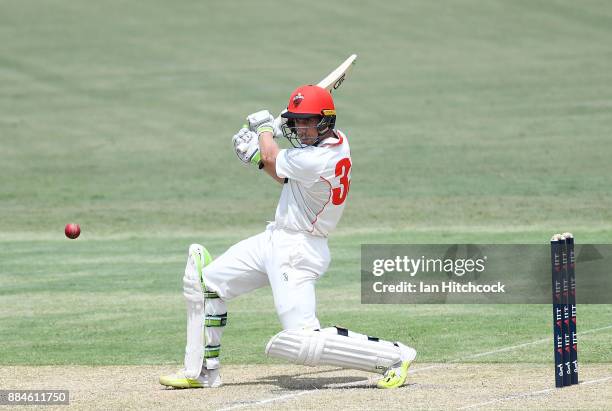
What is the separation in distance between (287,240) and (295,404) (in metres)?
1.23

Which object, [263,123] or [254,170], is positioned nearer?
[263,123]

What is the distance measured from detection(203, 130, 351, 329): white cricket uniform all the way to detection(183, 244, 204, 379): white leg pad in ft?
0.28

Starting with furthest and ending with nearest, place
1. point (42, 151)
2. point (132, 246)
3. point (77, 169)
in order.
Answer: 1. point (42, 151)
2. point (77, 169)
3. point (132, 246)

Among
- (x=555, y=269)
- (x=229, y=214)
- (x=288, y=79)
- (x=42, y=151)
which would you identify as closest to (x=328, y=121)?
(x=555, y=269)

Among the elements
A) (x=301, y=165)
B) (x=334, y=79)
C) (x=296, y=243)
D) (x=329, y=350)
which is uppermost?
(x=334, y=79)

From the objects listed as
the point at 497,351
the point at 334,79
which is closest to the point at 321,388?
the point at 497,351

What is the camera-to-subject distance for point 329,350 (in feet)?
27.8

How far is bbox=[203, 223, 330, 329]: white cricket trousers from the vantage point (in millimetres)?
8570

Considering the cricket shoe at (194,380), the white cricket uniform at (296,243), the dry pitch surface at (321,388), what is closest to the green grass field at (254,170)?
the dry pitch surface at (321,388)

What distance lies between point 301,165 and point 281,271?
76cm

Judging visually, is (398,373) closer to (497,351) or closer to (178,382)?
(178,382)

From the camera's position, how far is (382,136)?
28438mm

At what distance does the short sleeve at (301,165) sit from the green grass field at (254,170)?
2.28 meters

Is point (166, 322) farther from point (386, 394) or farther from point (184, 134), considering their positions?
point (184, 134)
